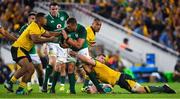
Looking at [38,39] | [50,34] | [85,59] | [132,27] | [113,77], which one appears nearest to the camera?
[85,59]

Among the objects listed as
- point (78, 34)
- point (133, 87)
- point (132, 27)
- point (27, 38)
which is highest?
point (78, 34)

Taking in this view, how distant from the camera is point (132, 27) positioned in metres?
35.5

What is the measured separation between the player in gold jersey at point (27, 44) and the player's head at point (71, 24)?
1.74ft

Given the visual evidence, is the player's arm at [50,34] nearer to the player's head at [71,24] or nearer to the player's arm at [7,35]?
the player's head at [71,24]

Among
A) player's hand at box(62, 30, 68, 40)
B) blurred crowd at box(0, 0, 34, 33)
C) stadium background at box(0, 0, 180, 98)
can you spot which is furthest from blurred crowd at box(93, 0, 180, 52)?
player's hand at box(62, 30, 68, 40)

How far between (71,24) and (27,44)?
1.53 meters

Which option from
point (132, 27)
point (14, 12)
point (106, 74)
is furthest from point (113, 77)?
point (132, 27)

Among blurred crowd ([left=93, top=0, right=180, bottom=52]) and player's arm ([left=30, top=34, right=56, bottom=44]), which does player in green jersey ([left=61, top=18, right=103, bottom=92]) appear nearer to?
player's arm ([left=30, top=34, right=56, bottom=44])

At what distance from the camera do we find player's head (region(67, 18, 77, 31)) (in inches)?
776

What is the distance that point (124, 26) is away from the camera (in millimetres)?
35438

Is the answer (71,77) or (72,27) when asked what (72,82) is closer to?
(71,77)

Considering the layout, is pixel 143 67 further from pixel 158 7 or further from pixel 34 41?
pixel 34 41

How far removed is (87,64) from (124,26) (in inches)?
620

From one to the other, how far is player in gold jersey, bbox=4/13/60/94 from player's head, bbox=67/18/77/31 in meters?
0.53
